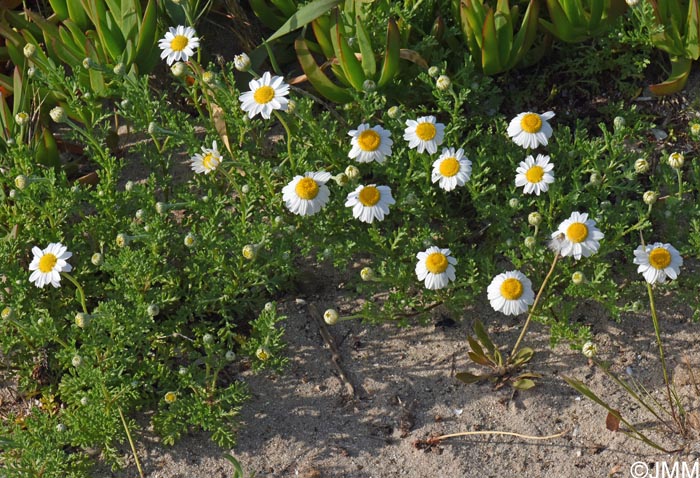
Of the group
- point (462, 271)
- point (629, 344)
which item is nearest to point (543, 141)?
point (462, 271)

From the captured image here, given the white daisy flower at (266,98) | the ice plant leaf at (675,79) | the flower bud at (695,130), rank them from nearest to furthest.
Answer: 1. the white daisy flower at (266,98)
2. the flower bud at (695,130)
3. the ice plant leaf at (675,79)

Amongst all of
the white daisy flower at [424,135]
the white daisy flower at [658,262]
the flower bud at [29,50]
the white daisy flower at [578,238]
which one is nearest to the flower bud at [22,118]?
the flower bud at [29,50]

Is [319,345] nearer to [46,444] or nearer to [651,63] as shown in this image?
[46,444]

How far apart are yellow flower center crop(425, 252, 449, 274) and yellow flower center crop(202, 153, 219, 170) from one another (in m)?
0.80

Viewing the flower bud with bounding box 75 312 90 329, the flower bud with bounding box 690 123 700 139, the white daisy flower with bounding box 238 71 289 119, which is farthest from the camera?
the flower bud with bounding box 690 123 700 139

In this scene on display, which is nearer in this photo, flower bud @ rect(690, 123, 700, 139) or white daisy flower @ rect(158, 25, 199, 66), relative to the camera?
flower bud @ rect(690, 123, 700, 139)

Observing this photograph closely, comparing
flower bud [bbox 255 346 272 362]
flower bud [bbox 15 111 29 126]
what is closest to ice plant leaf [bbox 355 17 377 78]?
flower bud [bbox 255 346 272 362]

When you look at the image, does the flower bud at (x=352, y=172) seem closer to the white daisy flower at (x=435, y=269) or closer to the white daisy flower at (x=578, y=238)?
the white daisy flower at (x=435, y=269)

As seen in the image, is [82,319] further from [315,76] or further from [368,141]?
[315,76]

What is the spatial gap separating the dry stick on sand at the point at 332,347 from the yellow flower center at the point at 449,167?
73cm

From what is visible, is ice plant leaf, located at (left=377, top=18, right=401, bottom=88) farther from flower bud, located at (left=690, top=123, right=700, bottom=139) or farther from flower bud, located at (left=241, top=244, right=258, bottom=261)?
flower bud, located at (left=690, top=123, right=700, bottom=139)

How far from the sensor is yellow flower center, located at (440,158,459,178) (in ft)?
9.96

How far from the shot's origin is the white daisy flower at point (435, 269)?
2.93m

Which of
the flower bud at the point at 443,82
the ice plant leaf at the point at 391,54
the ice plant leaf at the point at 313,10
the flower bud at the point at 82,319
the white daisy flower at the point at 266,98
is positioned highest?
the ice plant leaf at the point at 313,10
